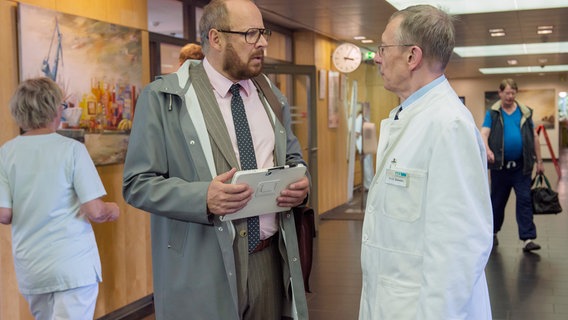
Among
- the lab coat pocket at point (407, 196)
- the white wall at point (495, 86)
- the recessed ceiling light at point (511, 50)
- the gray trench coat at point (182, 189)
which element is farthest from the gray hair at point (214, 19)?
A: the white wall at point (495, 86)

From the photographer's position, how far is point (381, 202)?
1.99m

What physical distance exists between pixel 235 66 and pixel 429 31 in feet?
2.26

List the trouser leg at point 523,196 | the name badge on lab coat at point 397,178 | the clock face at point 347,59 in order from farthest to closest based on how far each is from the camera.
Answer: the clock face at point 347,59, the trouser leg at point 523,196, the name badge on lab coat at point 397,178

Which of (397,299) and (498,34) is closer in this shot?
(397,299)

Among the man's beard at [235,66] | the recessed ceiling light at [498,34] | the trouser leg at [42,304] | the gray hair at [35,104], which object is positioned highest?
the recessed ceiling light at [498,34]

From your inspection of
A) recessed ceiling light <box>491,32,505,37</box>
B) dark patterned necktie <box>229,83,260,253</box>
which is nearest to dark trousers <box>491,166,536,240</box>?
recessed ceiling light <box>491,32,505,37</box>

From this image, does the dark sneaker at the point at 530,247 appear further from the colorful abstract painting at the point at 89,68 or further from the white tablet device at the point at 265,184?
the white tablet device at the point at 265,184

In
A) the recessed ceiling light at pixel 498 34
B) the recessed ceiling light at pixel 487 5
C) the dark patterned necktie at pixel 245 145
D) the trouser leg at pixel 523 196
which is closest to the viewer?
the dark patterned necktie at pixel 245 145

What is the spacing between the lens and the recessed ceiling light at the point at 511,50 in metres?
14.2

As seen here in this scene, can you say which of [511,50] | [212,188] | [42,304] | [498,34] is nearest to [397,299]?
[212,188]

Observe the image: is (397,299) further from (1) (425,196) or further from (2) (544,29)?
(2) (544,29)

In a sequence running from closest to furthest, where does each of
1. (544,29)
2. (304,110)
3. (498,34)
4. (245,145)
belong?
(245,145), (304,110), (544,29), (498,34)

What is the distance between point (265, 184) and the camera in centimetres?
213

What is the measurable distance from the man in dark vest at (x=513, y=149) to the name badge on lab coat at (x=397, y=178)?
5.45 meters
